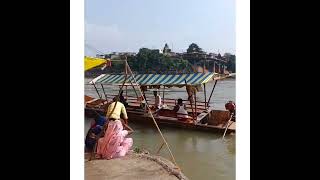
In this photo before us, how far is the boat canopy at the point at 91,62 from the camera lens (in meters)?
2.91

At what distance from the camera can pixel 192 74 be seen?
10.2 feet

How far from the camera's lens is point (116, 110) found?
9.95ft

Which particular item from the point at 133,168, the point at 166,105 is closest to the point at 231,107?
the point at 166,105

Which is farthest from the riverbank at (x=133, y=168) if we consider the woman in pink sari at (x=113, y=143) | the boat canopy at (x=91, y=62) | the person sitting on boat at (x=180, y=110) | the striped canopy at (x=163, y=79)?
the boat canopy at (x=91, y=62)

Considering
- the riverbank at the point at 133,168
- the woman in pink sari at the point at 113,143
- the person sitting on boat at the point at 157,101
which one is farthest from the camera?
the person sitting on boat at the point at 157,101

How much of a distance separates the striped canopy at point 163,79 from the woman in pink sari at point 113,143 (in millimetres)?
334

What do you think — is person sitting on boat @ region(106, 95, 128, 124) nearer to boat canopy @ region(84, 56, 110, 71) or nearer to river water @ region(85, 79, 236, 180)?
river water @ region(85, 79, 236, 180)

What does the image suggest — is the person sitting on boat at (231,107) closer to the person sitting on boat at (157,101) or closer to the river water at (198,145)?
the river water at (198,145)

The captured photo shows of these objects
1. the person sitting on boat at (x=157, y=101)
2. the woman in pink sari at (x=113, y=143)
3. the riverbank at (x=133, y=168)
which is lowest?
the riverbank at (x=133, y=168)

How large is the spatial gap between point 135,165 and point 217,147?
0.63 m

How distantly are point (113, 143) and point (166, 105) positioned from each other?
0.52 meters

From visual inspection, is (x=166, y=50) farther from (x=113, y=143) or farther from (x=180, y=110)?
(x=113, y=143)
